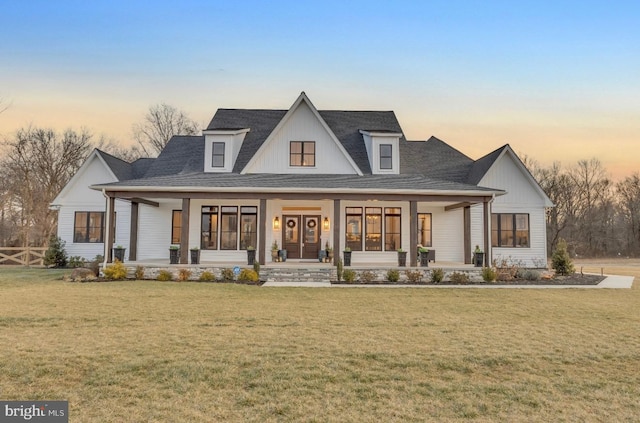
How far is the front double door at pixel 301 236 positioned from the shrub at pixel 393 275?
425 centimetres

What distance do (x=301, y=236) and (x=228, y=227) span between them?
3365mm

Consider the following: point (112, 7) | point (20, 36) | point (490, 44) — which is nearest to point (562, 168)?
point (490, 44)

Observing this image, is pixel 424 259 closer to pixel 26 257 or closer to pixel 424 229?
pixel 424 229

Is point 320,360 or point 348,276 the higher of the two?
point 348,276

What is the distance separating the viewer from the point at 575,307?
927 cm

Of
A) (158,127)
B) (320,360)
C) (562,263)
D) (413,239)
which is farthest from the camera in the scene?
(158,127)

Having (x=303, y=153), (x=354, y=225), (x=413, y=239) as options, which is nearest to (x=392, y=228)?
(x=354, y=225)

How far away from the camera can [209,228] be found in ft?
57.3

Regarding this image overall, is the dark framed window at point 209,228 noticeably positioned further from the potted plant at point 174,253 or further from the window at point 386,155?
the window at point 386,155

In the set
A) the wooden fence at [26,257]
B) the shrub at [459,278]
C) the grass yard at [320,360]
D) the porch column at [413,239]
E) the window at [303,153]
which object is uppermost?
the window at [303,153]

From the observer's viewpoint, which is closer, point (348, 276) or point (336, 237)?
point (348, 276)

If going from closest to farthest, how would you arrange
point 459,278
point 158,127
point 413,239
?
point 459,278, point 413,239, point 158,127

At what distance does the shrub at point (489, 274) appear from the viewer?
47.6ft

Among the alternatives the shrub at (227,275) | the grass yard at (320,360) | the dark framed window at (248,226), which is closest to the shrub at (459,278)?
the grass yard at (320,360)
